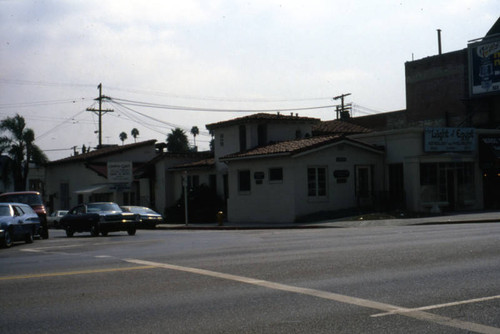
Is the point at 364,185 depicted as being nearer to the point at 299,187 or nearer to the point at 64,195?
the point at 299,187

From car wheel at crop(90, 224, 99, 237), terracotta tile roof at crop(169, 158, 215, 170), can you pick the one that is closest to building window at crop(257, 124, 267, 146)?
terracotta tile roof at crop(169, 158, 215, 170)

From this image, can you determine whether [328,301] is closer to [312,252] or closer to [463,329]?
[463,329]

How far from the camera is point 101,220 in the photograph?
26.7m

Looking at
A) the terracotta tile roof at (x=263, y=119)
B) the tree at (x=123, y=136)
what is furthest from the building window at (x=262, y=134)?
the tree at (x=123, y=136)

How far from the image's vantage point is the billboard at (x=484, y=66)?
5088cm

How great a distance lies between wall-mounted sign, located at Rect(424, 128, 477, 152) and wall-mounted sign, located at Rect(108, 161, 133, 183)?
72.5ft

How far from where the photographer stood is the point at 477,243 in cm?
1501

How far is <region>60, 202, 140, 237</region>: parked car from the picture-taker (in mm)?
26656

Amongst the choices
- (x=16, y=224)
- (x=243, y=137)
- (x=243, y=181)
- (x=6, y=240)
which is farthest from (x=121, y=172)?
(x=6, y=240)

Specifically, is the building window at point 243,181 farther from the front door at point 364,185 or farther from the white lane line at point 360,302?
the white lane line at point 360,302

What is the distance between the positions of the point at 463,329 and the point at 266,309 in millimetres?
2355

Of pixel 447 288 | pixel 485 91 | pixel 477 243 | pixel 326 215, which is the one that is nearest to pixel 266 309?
pixel 447 288

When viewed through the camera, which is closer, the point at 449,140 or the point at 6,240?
the point at 6,240

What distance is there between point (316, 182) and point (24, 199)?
15504 millimetres
